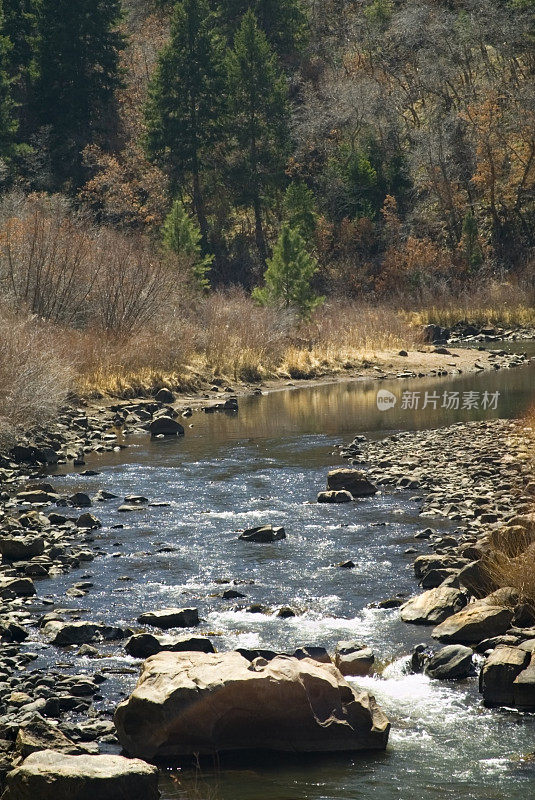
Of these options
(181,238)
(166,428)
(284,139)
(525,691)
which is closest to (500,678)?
(525,691)

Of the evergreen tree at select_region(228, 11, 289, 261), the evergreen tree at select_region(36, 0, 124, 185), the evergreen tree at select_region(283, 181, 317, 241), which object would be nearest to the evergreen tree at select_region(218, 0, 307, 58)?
the evergreen tree at select_region(228, 11, 289, 261)

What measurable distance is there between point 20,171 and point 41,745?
160ft

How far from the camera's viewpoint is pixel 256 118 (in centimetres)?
5509

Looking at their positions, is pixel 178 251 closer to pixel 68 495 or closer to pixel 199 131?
pixel 199 131

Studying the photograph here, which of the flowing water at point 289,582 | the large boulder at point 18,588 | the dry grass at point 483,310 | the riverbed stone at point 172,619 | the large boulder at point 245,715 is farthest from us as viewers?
the dry grass at point 483,310

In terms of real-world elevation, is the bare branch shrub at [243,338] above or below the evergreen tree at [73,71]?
below

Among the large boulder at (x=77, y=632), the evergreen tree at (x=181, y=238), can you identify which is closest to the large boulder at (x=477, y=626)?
the large boulder at (x=77, y=632)

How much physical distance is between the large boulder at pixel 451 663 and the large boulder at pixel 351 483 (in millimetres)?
6544

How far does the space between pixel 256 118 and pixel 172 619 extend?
48600mm

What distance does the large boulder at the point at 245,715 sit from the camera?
22.5ft

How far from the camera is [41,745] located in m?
6.51

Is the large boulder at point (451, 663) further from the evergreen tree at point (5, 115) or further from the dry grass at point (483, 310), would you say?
the evergreen tree at point (5, 115)

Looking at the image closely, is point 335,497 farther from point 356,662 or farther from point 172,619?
point 356,662

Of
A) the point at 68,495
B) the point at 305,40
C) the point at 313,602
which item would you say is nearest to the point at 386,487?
the point at 68,495
